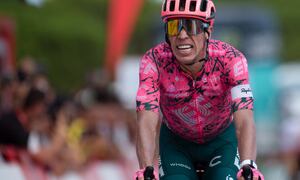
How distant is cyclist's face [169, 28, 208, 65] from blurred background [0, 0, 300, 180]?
3647 millimetres

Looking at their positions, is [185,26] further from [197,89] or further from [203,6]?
[197,89]

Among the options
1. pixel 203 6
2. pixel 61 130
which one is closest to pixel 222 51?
pixel 203 6

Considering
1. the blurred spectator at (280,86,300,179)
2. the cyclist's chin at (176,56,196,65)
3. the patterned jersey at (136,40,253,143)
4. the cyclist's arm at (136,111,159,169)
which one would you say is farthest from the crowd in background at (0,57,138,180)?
the blurred spectator at (280,86,300,179)

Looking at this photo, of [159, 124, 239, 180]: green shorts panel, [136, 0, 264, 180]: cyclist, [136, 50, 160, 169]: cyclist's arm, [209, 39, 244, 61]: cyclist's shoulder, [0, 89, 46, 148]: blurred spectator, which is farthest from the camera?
[0, 89, 46, 148]: blurred spectator

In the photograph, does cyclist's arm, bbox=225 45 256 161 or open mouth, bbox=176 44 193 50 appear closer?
cyclist's arm, bbox=225 45 256 161

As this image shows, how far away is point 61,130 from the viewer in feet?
44.1

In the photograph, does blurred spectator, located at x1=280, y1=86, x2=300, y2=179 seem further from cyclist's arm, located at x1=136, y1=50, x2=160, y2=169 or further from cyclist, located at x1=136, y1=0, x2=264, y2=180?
cyclist's arm, located at x1=136, y1=50, x2=160, y2=169

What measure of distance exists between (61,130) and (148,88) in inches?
195

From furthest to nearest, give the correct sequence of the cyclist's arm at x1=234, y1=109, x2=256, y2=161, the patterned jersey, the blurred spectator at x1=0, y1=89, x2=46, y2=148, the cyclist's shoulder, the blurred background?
the blurred background < the blurred spectator at x1=0, y1=89, x2=46, y2=148 < the cyclist's shoulder < the patterned jersey < the cyclist's arm at x1=234, y1=109, x2=256, y2=161

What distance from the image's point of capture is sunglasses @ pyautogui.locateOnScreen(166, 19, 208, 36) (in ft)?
28.0

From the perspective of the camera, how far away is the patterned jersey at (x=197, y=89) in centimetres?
861

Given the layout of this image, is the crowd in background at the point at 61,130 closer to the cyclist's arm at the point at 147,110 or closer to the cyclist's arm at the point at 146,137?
the cyclist's arm at the point at 147,110

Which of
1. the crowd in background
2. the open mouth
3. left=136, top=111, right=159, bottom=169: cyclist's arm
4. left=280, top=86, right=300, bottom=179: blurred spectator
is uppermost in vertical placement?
the open mouth

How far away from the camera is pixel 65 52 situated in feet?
114
